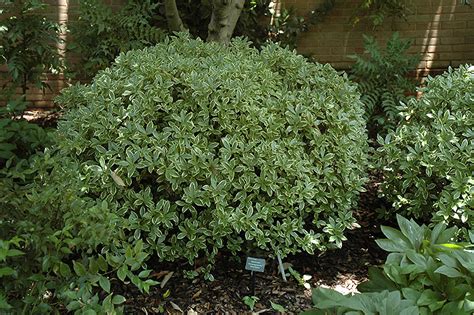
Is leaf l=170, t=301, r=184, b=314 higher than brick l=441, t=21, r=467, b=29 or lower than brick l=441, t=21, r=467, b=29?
lower

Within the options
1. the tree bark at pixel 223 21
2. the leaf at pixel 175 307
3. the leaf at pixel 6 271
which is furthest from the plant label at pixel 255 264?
the tree bark at pixel 223 21

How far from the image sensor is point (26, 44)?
17.9 ft

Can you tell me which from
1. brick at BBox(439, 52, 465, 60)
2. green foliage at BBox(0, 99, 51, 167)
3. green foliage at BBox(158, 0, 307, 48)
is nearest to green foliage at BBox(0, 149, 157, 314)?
green foliage at BBox(0, 99, 51, 167)

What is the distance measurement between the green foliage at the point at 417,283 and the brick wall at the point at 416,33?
13.6ft

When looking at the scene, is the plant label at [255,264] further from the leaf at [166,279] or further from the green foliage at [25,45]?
the green foliage at [25,45]

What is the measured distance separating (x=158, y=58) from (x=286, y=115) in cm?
95

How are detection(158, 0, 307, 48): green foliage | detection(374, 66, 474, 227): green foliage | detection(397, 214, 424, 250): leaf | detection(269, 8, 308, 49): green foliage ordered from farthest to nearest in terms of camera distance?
detection(269, 8, 308, 49): green foliage → detection(158, 0, 307, 48): green foliage → detection(374, 66, 474, 227): green foliage → detection(397, 214, 424, 250): leaf

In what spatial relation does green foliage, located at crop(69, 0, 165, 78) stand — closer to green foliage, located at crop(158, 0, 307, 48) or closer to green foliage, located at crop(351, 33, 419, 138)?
green foliage, located at crop(158, 0, 307, 48)

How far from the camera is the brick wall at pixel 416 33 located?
639 cm

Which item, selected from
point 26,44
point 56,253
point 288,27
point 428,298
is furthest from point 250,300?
point 288,27

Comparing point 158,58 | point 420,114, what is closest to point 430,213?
point 420,114

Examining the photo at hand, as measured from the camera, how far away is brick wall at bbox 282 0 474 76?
21.0ft

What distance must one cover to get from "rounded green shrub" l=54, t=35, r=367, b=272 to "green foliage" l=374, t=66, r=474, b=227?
1.19 feet

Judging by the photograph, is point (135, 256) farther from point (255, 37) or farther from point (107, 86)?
point (255, 37)
